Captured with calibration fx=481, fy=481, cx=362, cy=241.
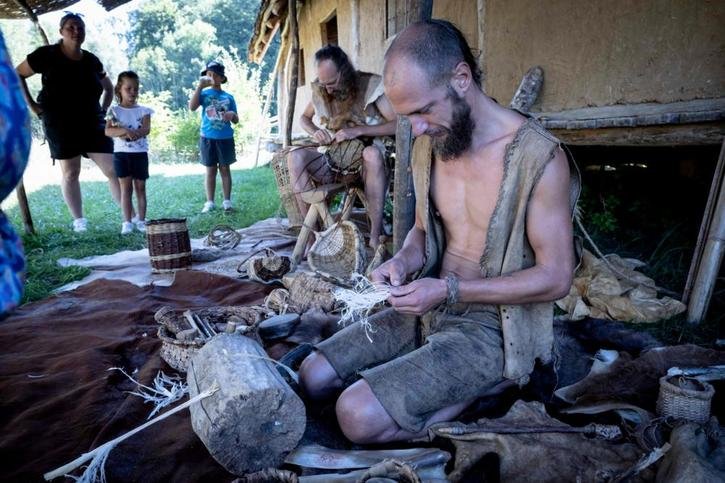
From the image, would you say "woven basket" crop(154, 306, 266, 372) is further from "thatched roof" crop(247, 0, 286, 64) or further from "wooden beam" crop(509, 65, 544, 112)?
"thatched roof" crop(247, 0, 286, 64)

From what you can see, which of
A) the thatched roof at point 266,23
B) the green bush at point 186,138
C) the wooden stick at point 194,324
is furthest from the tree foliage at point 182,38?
the wooden stick at point 194,324

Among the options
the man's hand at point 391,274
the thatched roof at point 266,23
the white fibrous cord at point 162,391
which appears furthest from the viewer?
the thatched roof at point 266,23

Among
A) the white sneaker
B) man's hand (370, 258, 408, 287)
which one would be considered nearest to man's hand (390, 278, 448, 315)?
man's hand (370, 258, 408, 287)

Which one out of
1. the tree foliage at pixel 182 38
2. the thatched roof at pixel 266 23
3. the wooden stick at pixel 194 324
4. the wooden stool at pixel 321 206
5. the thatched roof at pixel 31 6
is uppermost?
the tree foliage at pixel 182 38

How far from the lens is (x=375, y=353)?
7.82 ft

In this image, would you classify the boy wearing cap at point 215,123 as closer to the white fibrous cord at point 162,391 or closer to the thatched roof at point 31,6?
the thatched roof at point 31,6

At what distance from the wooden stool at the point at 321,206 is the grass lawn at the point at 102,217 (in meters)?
2.23

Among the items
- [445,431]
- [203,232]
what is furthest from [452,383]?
[203,232]

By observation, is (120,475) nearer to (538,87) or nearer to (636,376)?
(636,376)

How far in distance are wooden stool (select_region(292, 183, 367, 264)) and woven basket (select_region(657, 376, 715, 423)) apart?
3042 millimetres

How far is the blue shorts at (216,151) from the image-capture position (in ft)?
25.9

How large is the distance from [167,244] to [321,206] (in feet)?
5.12

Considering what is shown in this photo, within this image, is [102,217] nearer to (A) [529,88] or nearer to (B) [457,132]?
(A) [529,88]

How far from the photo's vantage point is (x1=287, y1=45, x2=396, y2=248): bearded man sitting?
4484mm
